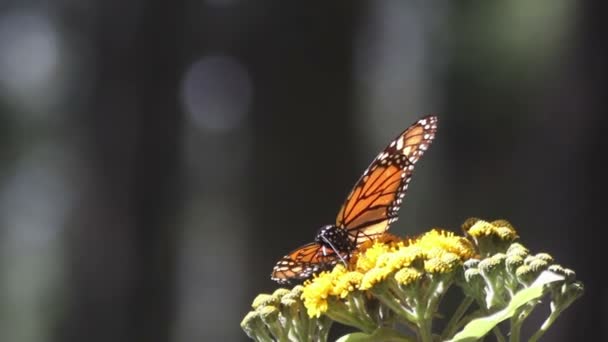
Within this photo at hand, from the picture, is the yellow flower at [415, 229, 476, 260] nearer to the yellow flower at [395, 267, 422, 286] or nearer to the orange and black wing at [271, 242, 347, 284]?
the yellow flower at [395, 267, 422, 286]

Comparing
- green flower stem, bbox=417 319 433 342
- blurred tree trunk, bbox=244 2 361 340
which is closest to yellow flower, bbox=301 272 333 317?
green flower stem, bbox=417 319 433 342

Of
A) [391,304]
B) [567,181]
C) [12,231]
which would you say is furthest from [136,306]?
[391,304]

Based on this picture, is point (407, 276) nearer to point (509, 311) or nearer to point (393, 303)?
point (393, 303)

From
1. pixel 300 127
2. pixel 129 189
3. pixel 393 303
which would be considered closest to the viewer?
pixel 393 303

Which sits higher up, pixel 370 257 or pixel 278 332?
pixel 370 257

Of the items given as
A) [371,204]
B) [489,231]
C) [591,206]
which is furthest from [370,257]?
[591,206]

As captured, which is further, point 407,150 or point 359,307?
point 407,150
